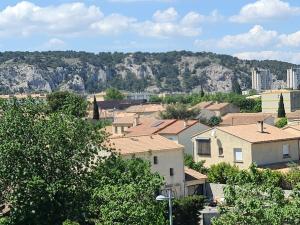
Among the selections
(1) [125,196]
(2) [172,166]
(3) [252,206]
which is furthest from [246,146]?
(3) [252,206]

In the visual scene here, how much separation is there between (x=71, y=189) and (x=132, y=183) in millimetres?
3448

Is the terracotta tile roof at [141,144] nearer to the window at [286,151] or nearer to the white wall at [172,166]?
the white wall at [172,166]

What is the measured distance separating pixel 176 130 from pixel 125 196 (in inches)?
1378

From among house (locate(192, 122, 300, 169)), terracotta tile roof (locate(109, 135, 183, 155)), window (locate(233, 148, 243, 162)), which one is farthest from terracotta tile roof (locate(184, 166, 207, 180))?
window (locate(233, 148, 243, 162))

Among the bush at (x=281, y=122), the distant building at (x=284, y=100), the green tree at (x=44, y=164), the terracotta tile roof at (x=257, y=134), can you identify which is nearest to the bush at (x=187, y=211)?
the green tree at (x=44, y=164)

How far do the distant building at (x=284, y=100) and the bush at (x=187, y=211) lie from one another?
8371cm

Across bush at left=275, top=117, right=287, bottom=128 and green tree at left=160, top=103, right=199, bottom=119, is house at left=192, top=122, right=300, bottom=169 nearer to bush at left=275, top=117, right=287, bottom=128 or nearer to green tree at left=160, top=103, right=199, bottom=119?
bush at left=275, top=117, right=287, bottom=128

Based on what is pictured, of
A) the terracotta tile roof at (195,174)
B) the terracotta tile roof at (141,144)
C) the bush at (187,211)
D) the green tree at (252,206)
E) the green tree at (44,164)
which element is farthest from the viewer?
the terracotta tile roof at (195,174)

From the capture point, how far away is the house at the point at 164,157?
4588 cm

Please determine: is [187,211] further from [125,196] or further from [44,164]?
[125,196]

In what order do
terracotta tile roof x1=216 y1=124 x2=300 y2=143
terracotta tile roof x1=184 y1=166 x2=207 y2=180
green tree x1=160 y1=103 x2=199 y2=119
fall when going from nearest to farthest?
terracotta tile roof x1=184 y1=166 x2=207 y2=180, terracotta tile roof x1=216 y1=124 x2=300 y2=143, green tree x1=160 y1=103 x2=199 y2=119

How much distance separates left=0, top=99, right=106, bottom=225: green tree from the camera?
3025 cm

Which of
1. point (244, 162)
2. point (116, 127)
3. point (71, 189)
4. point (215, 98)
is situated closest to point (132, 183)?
point (71, 189)

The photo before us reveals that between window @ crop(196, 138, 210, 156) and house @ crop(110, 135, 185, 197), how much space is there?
8406mm
